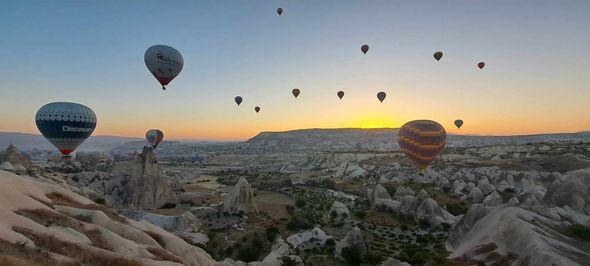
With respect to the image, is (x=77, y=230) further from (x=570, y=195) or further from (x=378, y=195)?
(x=378, y=195)

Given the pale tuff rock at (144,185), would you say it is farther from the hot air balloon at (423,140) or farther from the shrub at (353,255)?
the hot air balloon at (423,140)

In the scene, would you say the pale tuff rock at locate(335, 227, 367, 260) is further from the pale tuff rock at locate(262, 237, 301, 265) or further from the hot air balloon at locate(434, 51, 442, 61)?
the hot air balloon at locate(434, 51, 442, 61)

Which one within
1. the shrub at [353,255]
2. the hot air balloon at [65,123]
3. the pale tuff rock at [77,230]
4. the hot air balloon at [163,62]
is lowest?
the shrub at [353,255]

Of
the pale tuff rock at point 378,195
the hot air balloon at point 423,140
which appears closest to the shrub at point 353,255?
the pale tuff rock at point 378,195

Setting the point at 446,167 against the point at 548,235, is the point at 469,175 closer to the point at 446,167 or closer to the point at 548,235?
the point at 446,167

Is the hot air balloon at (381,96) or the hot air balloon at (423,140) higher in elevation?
the hot air balloon at (381,96)

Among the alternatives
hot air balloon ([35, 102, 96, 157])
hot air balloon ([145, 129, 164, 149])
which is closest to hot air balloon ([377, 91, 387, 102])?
hot air balloon ([35, 102, 96, 157])
